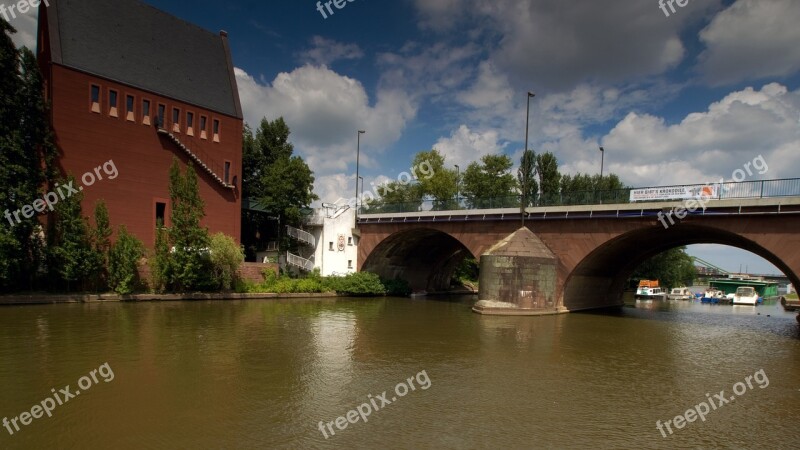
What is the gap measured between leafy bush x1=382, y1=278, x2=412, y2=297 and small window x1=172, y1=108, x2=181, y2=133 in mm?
23019

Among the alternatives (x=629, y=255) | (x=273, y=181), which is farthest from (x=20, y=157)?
(x=629, y=255)

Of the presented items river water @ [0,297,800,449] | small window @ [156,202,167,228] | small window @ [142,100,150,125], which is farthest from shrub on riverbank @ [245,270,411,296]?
small window @ [142,100,150,125]

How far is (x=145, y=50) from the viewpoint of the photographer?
39.5 meters

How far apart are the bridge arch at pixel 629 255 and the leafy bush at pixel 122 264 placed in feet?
97.3

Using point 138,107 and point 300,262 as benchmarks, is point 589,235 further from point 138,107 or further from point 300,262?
point 138,107

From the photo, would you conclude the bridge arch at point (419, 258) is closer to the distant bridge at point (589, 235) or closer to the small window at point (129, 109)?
the distant bridge at point (589, 235)

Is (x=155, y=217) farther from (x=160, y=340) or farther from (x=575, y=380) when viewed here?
(x=575, y=380)

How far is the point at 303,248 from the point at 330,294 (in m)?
7.29

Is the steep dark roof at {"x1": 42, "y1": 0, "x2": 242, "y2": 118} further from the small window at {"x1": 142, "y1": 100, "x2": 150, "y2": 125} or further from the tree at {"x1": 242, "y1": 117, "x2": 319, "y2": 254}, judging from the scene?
the tree at {"x1": 242, "y1": 117, "x2": 319, "y2": 254}

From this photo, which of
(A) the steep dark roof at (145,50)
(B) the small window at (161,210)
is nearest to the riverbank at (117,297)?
(B) the small window at (161,210)

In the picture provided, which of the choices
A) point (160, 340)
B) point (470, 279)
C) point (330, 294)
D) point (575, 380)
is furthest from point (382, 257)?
point (575, 380)

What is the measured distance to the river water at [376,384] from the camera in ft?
33.6

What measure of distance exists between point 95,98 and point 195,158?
793cm

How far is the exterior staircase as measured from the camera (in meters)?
37.8
